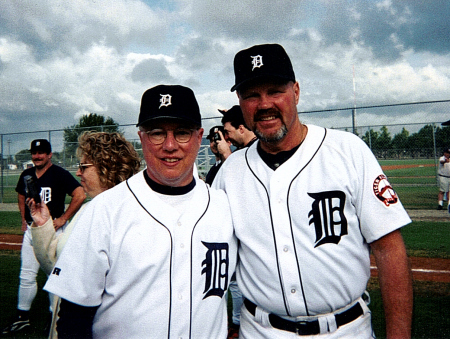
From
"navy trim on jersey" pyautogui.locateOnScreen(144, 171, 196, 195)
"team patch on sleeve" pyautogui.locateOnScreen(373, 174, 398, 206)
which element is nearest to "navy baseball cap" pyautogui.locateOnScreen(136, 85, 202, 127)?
"navy trim on jersey" pyautogui.locateOnScreen(144, 171, 196, 195)

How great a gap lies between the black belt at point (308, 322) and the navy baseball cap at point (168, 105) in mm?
983

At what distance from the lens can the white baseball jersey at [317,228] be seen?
1.69 metres

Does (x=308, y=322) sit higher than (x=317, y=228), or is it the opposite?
(x=317, y=228)

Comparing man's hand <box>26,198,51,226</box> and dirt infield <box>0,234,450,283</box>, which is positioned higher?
man's hand <box>26,198,51,226</box>

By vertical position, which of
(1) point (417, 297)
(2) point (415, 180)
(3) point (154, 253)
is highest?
(2) point (415, 180)

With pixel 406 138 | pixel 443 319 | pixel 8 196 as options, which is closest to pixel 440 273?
pixel 443 319

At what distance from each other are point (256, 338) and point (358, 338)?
0.47m

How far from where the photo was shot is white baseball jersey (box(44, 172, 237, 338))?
1.46 metres

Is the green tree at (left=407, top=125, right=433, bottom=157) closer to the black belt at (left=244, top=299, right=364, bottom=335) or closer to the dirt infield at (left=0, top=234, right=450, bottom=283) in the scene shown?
the dirt infield at (left=0, top=234, right=450, bottom=283)

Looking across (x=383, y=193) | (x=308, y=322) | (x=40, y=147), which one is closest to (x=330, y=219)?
(x=383, y=193)

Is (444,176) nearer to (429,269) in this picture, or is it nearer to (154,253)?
(429,269)

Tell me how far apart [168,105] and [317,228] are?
2.84ft

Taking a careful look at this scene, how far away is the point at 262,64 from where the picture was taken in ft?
5.99

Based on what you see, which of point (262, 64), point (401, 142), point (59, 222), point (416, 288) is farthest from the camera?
point (401, 142)
